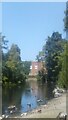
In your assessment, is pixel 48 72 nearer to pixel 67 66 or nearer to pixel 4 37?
pixel 4 37

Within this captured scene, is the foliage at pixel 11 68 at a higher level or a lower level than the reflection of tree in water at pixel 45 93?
higher

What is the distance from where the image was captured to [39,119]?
1443 centimetres

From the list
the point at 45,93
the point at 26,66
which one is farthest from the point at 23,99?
the point at 26,66

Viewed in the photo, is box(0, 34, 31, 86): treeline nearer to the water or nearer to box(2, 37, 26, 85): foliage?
box(2, 37, 26, 85): foliage

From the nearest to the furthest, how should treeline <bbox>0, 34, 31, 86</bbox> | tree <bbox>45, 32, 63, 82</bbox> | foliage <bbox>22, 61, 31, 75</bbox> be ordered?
treeline <bbox>0, 34, 31, 86</bbox> < tree <bbox>45, 32, 63, 82</bbox> < foliage <bbox>22, 61, 31, 75</bbox>

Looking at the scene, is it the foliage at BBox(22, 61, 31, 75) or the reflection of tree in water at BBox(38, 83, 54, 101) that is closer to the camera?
the reflection of tree in water at BBox(38, 83, 54, 101)

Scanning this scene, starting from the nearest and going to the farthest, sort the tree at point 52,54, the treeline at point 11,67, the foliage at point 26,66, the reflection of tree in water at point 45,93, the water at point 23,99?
the water at point 23,99 → the reflection of tree in water at point 45,93 → the treeline at point 11,67 → the tree at point 52,54 → the foliage at point 26,66

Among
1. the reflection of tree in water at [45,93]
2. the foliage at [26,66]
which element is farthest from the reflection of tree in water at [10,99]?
the foliage at [26,66]

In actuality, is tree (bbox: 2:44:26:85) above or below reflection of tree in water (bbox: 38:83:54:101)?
above

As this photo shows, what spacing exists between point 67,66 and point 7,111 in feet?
25.0

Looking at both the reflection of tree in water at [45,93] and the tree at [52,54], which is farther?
the tree at [52,54]

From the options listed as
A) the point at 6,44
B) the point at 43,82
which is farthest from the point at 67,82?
the point at 43,82

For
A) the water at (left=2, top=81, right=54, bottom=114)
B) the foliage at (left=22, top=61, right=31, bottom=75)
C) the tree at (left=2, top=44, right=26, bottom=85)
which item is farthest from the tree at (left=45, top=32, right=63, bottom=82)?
the foliage at (left=22, top=61, right=31, bottom=75)

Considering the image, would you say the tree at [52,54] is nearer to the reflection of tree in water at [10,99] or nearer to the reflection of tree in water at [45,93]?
the reflection of tree in water at [45,93]
